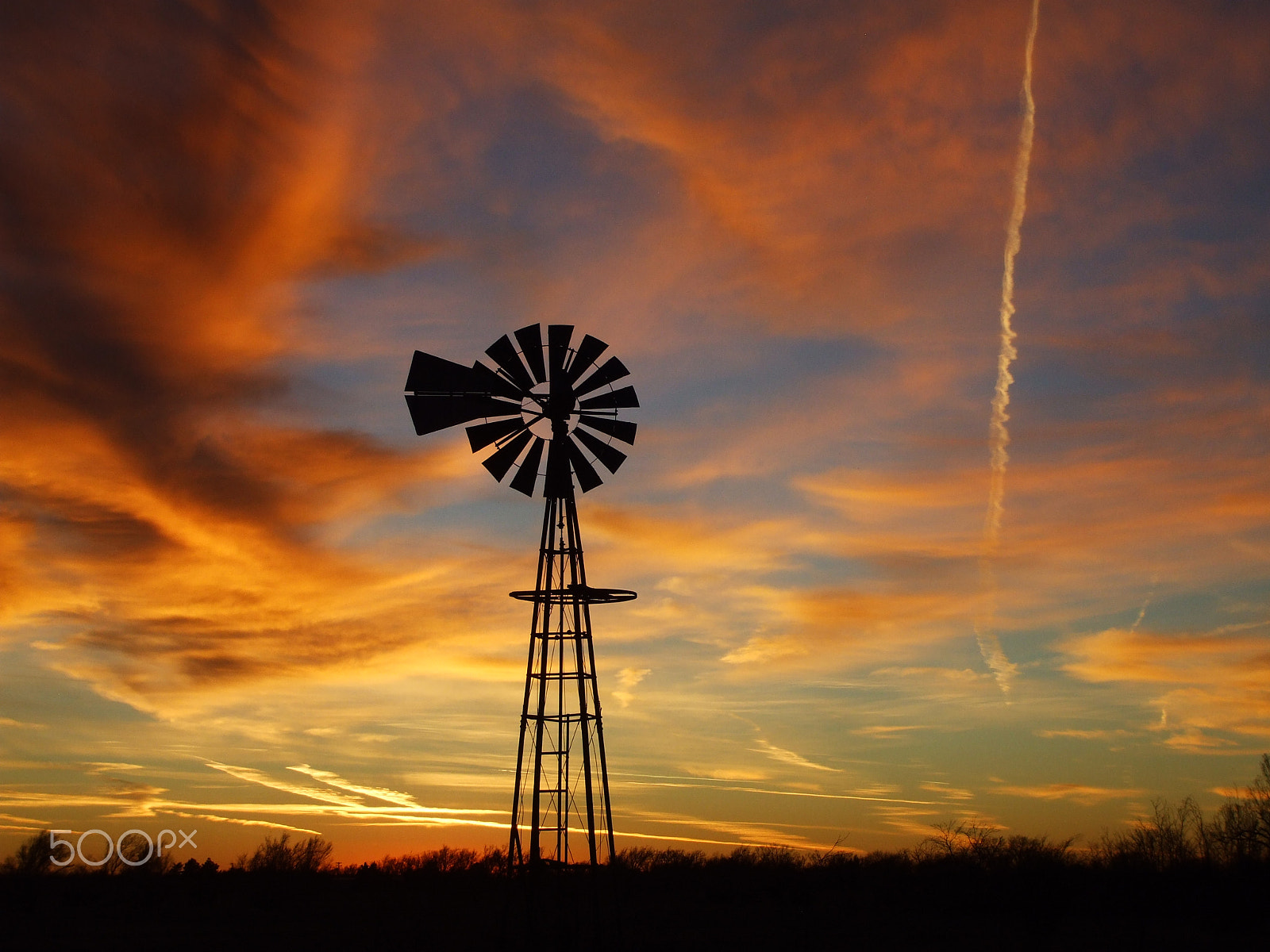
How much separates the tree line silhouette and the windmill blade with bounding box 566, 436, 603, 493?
27.5 feet

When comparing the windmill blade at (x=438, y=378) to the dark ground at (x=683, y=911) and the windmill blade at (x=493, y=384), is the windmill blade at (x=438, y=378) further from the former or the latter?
the dark ground at (x=683, y=911)

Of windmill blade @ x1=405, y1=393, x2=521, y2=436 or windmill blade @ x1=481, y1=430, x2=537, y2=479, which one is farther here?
windmill blade @ x1=481, y1=430, x2=537, y2=479

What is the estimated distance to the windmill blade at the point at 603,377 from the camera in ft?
81.2

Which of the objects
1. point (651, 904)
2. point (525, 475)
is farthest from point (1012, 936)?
point (525, 475)

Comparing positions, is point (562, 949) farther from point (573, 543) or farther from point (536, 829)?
point (573, 543)

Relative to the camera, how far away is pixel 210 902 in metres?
31.1

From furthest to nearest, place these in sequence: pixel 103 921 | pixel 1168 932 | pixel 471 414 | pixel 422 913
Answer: pixel 422 913
pixel 103 921
pixel 1168 932
pixel 471 414

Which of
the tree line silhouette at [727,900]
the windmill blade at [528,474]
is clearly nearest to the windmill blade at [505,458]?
the windmill blade at [528,474]

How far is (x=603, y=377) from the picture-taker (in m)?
24.8

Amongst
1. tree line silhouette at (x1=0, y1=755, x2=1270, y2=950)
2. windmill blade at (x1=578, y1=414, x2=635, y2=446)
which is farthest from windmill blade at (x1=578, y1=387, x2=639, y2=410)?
tree line silhouette at (x1=0, y1=755, x2=1270, y2=950)

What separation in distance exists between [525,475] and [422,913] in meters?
Result: 14.0

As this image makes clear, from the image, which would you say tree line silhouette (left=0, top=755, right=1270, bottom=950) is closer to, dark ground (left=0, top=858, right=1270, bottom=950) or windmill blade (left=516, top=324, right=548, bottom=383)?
dark ground (left=0, top=858, right=1270, bottom=950)

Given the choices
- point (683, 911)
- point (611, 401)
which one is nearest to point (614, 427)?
point (611, 401)

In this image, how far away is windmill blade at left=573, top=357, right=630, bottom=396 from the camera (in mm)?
24750
